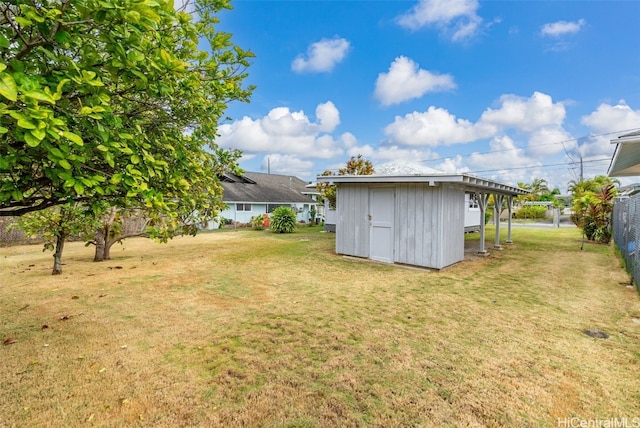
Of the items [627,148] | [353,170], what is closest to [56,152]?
[627,148]

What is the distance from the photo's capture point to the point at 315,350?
3572 mm

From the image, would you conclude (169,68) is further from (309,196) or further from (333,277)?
(309,196)

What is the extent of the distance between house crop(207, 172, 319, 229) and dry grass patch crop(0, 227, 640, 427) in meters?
15.5

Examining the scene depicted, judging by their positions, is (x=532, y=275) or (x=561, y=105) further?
(x=561, y=105)

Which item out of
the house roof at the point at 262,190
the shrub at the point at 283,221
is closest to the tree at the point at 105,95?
the shrub at the point at 283,221

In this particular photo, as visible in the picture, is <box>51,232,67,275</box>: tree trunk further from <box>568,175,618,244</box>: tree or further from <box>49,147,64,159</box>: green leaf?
<box>568,175,618,244</box>: tree

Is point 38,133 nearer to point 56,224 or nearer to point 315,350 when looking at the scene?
point 315,350

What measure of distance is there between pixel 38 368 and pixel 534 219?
3502 cm

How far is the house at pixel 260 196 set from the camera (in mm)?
22598

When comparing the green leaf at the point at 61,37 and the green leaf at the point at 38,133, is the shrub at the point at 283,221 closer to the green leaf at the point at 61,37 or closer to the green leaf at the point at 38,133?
the green leaf at the point at 61,37

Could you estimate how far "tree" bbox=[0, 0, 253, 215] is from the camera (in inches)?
60.8

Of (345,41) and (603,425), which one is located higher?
(345,41)

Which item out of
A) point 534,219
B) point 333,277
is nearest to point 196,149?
point 333,277

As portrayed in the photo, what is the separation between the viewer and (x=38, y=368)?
3111 millimetres
